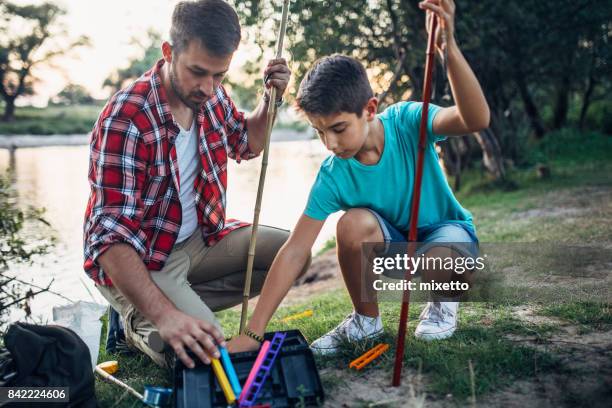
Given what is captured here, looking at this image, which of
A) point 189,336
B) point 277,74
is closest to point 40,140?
point 277,74

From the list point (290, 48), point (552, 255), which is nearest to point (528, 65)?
point (290, 48)

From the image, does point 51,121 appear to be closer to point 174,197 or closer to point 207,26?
point 174,197

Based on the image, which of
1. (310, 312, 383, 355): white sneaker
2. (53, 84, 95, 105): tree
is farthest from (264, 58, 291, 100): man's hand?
(53, 84, 95, 105): tree

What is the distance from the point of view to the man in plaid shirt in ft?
8.80

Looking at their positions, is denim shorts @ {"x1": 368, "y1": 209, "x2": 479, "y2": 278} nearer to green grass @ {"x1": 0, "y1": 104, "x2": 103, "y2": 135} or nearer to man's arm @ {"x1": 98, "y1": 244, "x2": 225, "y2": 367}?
man's arm @ {"x1": 98, "y1": 244, "x2": 225, "y2": 367}

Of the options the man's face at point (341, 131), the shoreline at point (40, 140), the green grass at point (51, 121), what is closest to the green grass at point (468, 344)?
Result: the man's face at point (341, 131)

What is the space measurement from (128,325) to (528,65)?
969 centimetres

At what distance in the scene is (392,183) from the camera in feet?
9.64

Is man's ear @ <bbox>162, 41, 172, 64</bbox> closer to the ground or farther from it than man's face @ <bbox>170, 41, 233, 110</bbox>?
farther from it

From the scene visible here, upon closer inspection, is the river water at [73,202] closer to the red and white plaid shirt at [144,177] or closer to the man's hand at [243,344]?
the red and white plaid shirt at [144,177]

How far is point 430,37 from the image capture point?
2.24m

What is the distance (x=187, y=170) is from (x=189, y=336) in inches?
41.6

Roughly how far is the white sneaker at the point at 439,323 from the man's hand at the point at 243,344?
785mm

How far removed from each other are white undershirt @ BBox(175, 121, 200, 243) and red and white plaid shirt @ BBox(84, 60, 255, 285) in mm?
42
